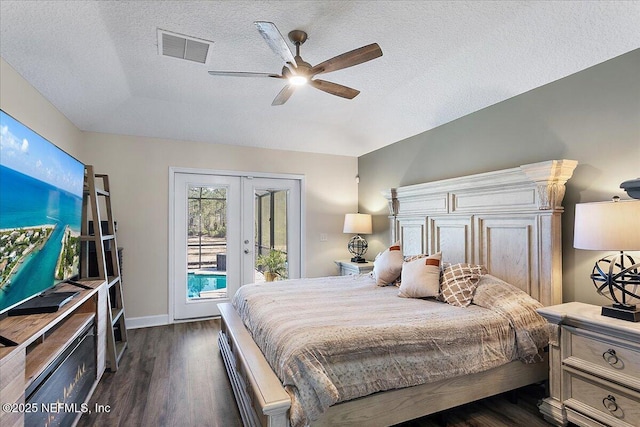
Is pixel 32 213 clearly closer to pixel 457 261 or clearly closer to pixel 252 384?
pixel 252 384

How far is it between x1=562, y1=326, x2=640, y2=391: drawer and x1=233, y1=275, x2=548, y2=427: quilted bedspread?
9.1 inches

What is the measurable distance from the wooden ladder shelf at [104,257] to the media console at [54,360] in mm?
127

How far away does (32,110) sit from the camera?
2.74 m

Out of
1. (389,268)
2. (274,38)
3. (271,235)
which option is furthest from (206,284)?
(274,38)

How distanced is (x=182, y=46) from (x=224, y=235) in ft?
8.35

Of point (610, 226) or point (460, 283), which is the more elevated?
point (610, 226)

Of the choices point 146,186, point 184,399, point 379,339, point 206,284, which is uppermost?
point 146,186

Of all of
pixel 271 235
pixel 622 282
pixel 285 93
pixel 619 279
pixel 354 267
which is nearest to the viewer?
pixel 622 282

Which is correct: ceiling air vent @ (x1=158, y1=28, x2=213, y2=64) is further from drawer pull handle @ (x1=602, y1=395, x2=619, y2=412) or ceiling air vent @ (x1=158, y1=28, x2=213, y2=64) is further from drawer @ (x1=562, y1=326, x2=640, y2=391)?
drawer pull handle @ (x1=602, y1=395, x2=619, y2=412)

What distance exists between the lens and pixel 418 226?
3.84m

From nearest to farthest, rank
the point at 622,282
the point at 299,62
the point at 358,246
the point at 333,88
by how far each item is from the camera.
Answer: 1. the point at 622,282
2. the point at 299,62
3. the point at 333,88
4. the point at 358,246

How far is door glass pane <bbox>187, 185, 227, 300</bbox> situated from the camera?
4.46 metres

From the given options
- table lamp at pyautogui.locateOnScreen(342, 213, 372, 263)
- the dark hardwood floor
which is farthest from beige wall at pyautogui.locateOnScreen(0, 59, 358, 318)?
table lamp at pyautogui.locateOnScreen(342, 213, 372, 263)

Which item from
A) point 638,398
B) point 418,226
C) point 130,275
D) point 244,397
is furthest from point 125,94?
point 638,398
